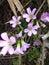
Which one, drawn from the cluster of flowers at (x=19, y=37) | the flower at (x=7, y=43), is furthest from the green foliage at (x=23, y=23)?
the flower at (x=7, y=43)

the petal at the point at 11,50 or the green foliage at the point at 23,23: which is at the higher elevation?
the green foliage at the point at 23,23

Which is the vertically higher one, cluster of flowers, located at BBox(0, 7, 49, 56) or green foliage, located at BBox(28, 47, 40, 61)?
cluster of flowers, located at BBox(0, 7, 49, 56)

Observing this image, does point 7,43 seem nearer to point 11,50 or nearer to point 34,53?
point 11,50

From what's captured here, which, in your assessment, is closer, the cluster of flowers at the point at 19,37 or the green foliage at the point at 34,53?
the cluster of flowers at the point at 19,37

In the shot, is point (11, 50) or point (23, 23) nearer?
point (11, 50)

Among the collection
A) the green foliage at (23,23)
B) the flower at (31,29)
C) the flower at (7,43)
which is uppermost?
the green foliage at (23,23)

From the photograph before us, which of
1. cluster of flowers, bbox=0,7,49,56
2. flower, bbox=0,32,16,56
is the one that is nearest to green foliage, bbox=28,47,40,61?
cluster of flowers, bbox=0,7,49,56

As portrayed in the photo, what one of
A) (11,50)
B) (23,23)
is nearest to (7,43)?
(11,50)

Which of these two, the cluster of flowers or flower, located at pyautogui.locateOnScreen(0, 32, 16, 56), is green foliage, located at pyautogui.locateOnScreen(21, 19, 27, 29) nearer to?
the cluster of flowers

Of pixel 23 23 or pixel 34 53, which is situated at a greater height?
Answer: pixel 23 23

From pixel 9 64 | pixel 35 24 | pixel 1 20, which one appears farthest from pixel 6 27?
pixel 35 24

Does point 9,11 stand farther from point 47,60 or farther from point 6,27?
point 47,60

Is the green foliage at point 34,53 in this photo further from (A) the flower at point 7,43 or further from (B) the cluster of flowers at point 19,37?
(A) the flower at point 7,43
